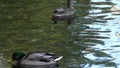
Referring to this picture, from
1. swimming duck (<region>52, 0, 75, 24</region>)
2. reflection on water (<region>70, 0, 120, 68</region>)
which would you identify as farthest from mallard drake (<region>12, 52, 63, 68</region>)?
swimming duck (<region>52, 0, 75, 24</region>)

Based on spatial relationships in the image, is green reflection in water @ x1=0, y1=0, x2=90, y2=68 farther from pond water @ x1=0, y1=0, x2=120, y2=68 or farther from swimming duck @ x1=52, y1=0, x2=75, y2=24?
swimming duck @ x1=52, y1=0, x2=75, y2=24

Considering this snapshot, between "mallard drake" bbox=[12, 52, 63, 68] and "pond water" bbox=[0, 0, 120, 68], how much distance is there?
1.30 feet

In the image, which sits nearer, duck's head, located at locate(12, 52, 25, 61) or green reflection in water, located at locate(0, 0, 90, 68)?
duck's head, located at locate(12, 52, 25, 61)

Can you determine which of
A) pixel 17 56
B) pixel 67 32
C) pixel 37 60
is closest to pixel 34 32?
pixel 67 32

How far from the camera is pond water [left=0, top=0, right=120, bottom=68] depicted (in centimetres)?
1509

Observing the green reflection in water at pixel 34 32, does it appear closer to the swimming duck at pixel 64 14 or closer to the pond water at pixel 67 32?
the pond water at pixel 67 32

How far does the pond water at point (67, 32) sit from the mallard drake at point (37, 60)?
0.40 meters

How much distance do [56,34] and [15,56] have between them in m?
3.70

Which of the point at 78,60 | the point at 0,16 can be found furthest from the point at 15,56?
the point at 0,16

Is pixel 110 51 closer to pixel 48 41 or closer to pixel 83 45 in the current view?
pixel 83 45

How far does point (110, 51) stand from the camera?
15461mm

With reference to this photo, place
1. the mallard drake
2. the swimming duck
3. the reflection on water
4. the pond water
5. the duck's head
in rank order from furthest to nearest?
the swimming duck
the pond water
the reflection on water
the duck's head
the mallard drake

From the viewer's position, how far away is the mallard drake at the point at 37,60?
14.1 metres

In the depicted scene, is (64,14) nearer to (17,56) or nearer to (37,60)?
(17,56)
